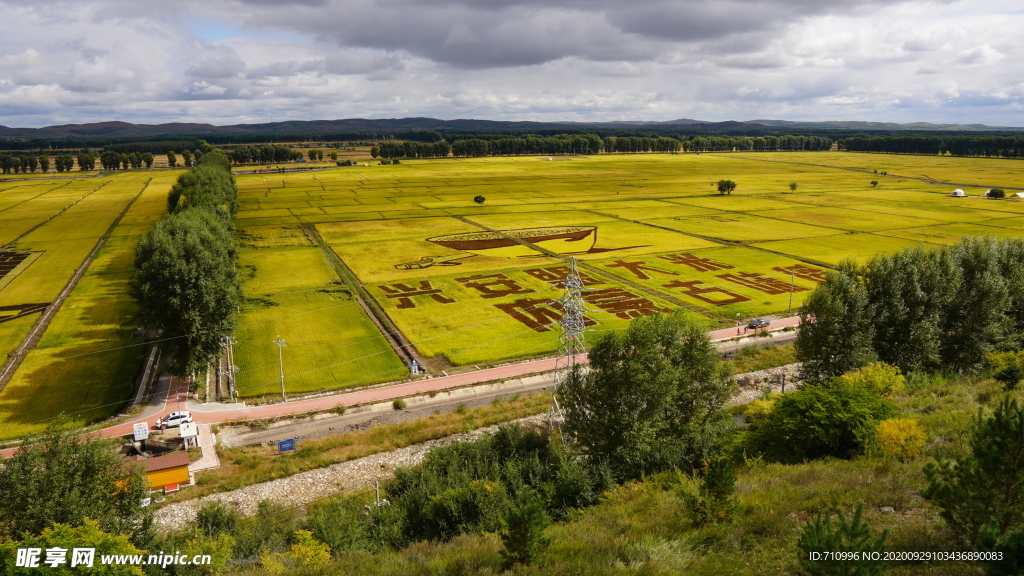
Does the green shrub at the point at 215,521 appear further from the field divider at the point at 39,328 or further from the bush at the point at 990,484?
the field divider at the point at 39,328

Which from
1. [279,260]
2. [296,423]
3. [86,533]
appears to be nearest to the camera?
[86,533]

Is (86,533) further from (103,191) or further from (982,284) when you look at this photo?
(103,191)

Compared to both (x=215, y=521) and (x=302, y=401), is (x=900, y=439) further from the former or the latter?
(x=302, y=401)

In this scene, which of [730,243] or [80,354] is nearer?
[80,354]

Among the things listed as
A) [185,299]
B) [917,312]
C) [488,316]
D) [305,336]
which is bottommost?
[305,336]

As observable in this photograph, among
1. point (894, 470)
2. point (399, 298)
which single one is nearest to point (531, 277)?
point (399, 298)

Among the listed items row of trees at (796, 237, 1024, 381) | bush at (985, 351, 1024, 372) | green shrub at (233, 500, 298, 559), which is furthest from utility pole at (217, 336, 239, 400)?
bush at (985, 351, 1024, 372)

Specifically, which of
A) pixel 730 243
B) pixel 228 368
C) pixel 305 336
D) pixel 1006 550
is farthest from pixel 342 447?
pixel 730 243
